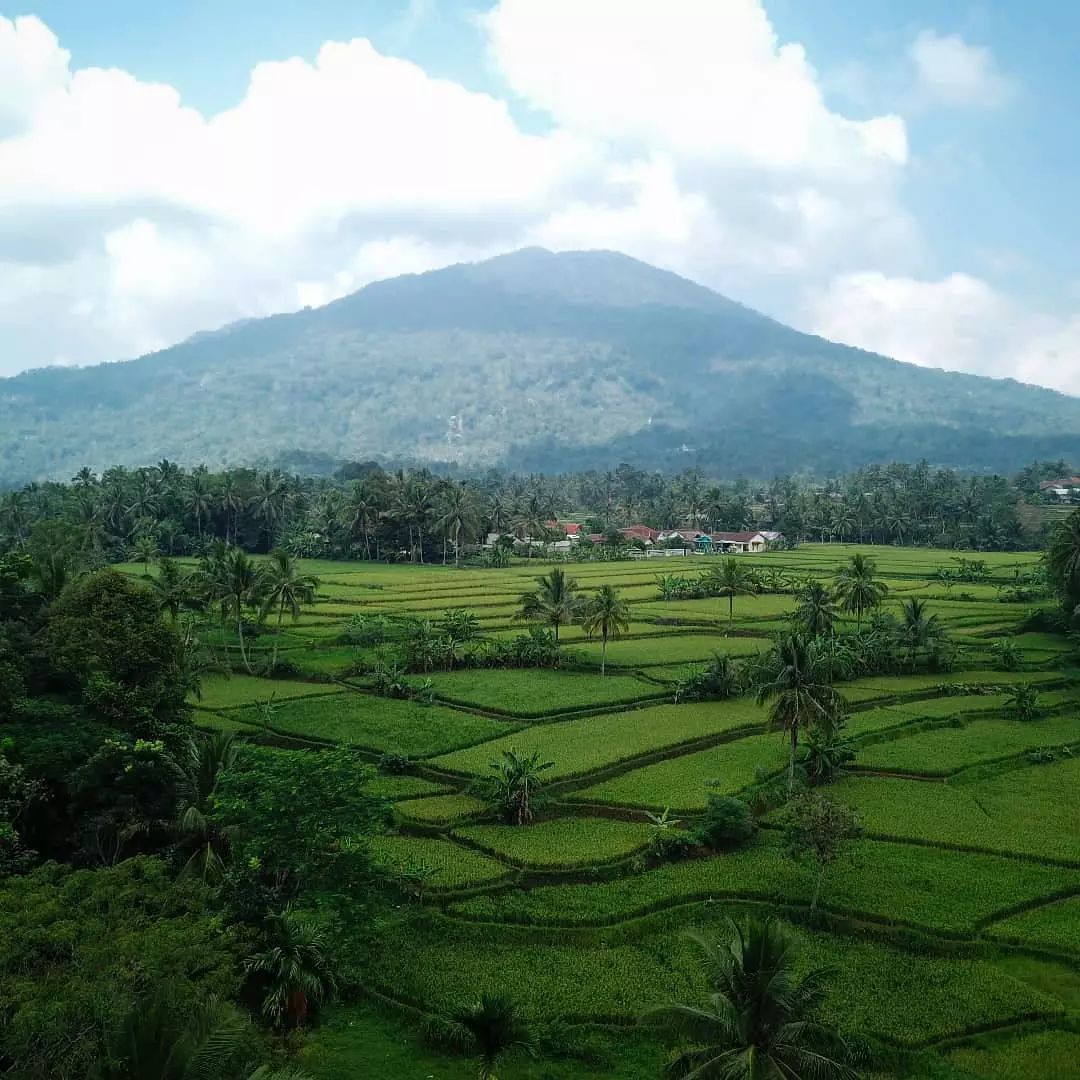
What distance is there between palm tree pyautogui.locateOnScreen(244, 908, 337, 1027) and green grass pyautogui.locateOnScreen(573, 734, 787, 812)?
1167 cm

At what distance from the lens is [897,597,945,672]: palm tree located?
1704 inches

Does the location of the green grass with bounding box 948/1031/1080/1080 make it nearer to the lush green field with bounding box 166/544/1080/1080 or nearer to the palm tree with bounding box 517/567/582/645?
the lush green field with bounding box 166/544/1080/1080

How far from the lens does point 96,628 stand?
24688 mm

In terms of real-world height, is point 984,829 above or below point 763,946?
below

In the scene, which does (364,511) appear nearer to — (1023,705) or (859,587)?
(859,587)

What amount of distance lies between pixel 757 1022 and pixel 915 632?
34106 millimetres

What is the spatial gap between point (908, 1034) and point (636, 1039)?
4963 millimetres

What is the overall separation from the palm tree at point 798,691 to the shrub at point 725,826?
283 cm

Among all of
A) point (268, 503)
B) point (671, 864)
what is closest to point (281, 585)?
point (671, 864)

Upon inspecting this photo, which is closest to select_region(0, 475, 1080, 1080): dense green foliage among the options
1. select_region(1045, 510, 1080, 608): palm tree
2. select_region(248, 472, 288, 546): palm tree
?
select_region(1045, 510, 1080, 608): palm tree

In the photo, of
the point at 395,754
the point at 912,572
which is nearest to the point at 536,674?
the point at 395,754

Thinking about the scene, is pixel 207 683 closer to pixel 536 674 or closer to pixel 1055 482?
pixel 536 674

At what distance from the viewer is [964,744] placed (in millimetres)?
32500

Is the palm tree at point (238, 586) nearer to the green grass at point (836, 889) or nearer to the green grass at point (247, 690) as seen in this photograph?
the green grass at point (247, 690)
